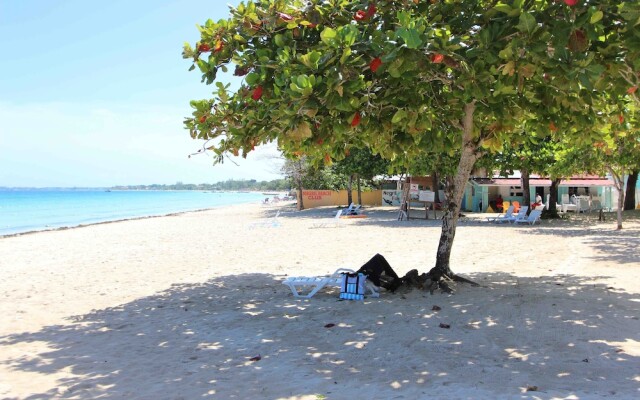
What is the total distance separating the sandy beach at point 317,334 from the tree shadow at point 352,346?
2 centimetres

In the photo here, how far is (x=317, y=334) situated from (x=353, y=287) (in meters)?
1.81

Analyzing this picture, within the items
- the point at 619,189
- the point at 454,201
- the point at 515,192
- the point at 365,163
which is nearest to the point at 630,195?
the point at 515,192

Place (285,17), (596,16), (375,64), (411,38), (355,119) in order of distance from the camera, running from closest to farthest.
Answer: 1. (596,16)
2. (411,38)
3. (375,64)
4. (355,119)
5. (285,17)

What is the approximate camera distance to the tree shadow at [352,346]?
433cm

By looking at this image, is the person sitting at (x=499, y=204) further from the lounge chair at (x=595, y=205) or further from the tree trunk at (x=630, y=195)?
the tree trunk at (x=630, y=195)

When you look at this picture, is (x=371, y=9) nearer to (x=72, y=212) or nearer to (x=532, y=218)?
(x=532, y=218)

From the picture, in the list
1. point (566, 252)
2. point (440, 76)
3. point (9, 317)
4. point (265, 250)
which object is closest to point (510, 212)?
point (566, 252)

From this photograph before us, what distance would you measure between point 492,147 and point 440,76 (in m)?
2.14

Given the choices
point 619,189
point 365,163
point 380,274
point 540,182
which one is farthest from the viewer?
point 540,182

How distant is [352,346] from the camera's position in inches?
216

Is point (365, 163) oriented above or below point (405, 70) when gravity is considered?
above

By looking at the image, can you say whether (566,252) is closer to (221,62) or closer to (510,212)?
(221,62)

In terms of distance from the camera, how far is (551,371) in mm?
4496

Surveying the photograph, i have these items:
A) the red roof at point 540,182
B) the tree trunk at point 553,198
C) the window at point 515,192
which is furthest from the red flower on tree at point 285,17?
the window at point 515,192
